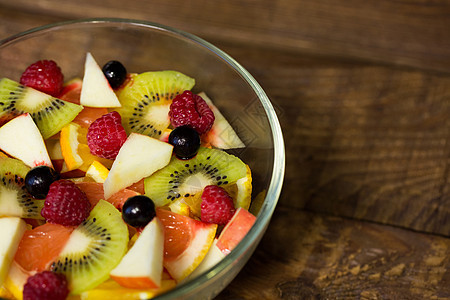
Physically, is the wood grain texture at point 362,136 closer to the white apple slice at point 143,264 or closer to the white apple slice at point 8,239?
the white apple slice at point 143,264

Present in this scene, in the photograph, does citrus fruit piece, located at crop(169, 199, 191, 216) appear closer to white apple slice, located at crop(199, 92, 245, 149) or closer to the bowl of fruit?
the bowl of fruit

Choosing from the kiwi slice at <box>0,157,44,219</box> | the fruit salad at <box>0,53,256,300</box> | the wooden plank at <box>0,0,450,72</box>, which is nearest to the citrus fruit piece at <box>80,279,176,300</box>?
the fruit salad at <box>0,53,256,300</box>

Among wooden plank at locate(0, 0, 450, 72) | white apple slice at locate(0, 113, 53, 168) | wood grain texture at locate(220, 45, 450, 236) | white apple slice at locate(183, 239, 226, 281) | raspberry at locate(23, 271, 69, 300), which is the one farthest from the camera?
wooden plank at locate(0, 0, 450, 72)

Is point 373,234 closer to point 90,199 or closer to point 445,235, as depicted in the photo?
point 445,235

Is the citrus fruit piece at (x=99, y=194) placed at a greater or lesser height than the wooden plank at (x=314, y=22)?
lesser

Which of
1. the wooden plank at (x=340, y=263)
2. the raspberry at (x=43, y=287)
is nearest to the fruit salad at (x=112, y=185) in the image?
the raspberry at (x=43, y=287)

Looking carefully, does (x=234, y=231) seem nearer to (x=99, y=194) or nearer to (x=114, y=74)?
(x=99, y=194)

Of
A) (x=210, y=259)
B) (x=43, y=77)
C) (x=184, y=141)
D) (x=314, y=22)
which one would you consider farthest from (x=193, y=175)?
(x=314, y=22)
